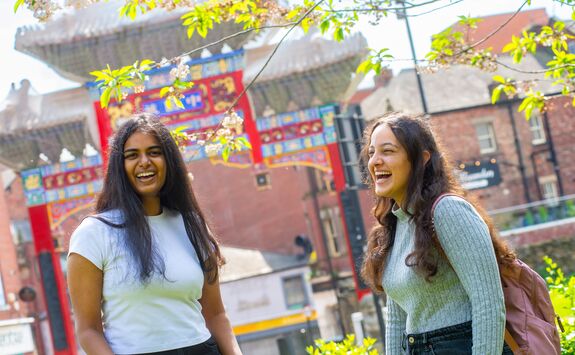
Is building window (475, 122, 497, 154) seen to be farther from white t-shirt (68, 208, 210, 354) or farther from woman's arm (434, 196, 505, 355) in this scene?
white t-shirt (68, 208, 210, 354)

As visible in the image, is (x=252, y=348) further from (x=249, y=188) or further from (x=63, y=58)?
(x=63, y=58)

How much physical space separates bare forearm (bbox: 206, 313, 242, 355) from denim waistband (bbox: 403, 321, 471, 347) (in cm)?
57

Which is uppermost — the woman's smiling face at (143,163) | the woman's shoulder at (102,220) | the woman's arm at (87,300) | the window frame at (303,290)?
the woman's smiling face at (143,163)

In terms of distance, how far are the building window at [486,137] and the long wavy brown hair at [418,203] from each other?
28062mm

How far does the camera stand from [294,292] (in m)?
28.0

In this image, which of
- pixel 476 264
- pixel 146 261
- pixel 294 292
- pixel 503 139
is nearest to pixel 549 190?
pixel 503 139

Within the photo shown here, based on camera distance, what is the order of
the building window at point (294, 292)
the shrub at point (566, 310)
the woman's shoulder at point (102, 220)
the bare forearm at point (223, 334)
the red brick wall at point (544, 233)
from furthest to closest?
1. the building window at point (294, 292)
2. the red brick wall at point (544, 233)
3. the shrub at point (566, 310)
4. the bare forearm at point (223, 334)
5. the woman's shoulder at point (102, 220)

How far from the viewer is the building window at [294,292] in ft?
90.1

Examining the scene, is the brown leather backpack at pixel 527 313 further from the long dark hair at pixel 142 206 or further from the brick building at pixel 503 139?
the brick building at pixel 503 139

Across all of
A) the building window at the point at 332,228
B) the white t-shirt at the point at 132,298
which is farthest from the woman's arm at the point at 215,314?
the building window at the point at 332,228

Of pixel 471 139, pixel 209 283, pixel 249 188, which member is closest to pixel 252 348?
pixel 249 188

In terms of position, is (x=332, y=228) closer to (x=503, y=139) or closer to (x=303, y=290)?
(x=303, y=290)

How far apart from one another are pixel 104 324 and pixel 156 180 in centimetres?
46

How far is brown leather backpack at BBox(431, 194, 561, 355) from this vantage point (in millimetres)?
2559
